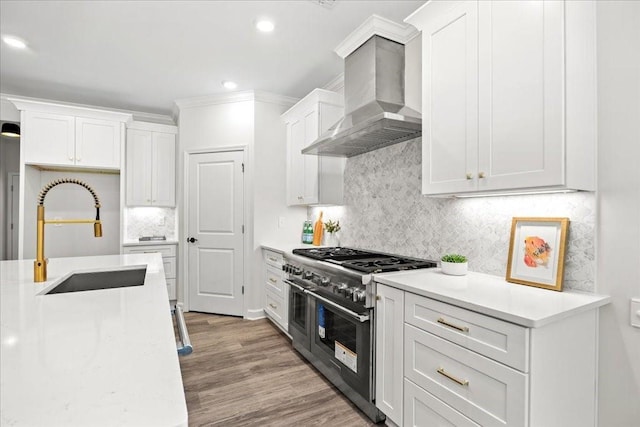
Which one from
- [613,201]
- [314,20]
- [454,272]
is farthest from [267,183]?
[613,201]

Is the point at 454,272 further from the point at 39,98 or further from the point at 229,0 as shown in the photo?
the point at 39,98

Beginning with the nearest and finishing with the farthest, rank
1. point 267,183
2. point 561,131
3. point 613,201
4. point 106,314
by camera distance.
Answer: point 106,314
point 561,131
point 613,201
point 267,183

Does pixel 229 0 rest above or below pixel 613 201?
above

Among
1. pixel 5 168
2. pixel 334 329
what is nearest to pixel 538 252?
pixel 334 329

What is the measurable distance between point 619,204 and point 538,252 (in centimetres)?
40

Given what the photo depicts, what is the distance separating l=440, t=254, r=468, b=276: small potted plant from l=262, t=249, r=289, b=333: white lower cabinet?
1.73 metres

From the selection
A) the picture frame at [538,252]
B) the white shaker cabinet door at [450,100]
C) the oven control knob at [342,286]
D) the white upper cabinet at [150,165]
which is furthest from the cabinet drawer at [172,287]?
the picture frame at [538,252]

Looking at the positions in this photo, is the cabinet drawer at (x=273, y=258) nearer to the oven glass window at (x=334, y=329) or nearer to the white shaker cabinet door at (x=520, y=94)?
the oven glass window at (x=334, y=329)

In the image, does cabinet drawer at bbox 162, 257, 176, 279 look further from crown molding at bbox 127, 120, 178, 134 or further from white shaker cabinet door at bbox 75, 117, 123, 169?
crown molding at bbox 127, 120, 178, 134

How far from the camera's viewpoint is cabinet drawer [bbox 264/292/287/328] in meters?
3.38

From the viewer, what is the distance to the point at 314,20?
2.57 meters

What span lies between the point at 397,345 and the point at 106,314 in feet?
4.66

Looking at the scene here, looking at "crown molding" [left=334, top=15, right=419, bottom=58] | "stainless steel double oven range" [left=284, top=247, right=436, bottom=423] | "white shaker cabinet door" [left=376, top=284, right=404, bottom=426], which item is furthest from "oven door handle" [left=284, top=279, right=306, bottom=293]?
"crown molding" [left=334, top=15, right=419, bottom=58]

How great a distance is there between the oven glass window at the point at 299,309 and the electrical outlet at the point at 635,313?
6.76 ft
